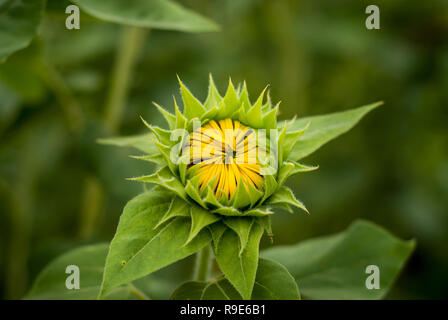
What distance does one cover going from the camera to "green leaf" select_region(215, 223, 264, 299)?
3.76 ft

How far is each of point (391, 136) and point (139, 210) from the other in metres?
2.20

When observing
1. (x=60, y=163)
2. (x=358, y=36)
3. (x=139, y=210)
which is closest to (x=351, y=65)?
(x=358, y=36)

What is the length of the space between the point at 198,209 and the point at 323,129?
438mm

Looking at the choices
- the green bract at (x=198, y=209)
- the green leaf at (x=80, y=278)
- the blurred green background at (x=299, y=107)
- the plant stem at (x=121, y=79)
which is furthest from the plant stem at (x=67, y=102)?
the green bract at (x=198, y=209)

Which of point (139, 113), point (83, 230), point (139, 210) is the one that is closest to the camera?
point (139, 210)

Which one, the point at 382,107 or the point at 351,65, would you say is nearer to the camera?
the point at 382,107

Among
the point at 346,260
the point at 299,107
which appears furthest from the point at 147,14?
the point at 299,107

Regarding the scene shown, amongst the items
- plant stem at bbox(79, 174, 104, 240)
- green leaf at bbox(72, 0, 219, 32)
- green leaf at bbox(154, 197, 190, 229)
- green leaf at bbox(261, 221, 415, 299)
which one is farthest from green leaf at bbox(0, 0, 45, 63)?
green leaf at bbox(261, 221, 415, 299)

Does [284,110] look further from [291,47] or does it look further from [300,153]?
[300,153]

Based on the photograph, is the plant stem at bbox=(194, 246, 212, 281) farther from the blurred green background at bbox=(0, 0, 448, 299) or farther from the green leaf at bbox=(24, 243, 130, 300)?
the blurred green background at bbox=(0, 0, 448, 299)

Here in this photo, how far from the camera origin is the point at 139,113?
254cm

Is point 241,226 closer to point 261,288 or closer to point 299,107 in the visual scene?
point 261,288

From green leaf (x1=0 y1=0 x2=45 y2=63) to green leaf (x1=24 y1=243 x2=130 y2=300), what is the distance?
0.65 metres

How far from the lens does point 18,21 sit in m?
1.45
